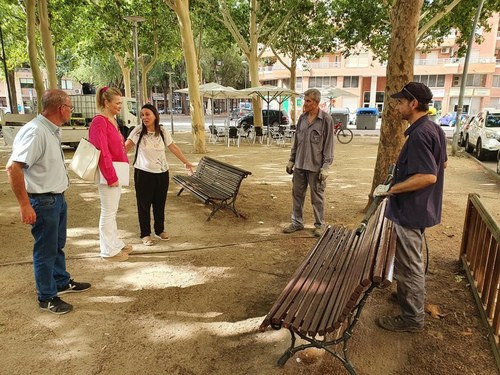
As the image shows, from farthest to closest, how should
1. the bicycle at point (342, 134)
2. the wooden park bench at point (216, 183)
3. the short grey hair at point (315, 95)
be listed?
the bicycle at point (342, 134) < the wooden park bench at point (216, 183) < the short grey hair at point (315, 95)

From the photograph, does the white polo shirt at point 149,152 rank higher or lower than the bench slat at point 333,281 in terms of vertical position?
higher

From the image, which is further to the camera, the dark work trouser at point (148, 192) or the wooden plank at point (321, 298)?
the dark work trouser at point (148, 192)

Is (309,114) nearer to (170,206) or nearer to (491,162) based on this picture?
(170,206)

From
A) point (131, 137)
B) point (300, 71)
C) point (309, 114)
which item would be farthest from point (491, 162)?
point (300, 71)

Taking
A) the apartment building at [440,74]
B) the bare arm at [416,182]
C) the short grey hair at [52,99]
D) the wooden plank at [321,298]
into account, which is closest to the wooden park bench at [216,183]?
the wooden plank at [321,298]

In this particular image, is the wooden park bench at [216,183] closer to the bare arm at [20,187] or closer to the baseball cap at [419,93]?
the bare arm at [20,187]

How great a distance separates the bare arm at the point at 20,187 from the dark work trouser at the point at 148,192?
5.78ft

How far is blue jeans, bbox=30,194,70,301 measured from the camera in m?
3.00

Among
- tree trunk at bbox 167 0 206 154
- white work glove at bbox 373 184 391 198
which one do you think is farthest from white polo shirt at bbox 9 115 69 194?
tree trunk at bbox 167 0 206 154

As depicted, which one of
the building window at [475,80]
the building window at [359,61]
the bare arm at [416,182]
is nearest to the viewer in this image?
the bare arm at [416,182]

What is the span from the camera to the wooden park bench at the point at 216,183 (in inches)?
228

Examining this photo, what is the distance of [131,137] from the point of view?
4.58m

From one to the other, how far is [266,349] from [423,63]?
52292 mm

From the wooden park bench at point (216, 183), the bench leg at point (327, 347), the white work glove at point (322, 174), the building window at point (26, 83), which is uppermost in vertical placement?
the building window at point (26, 83)
